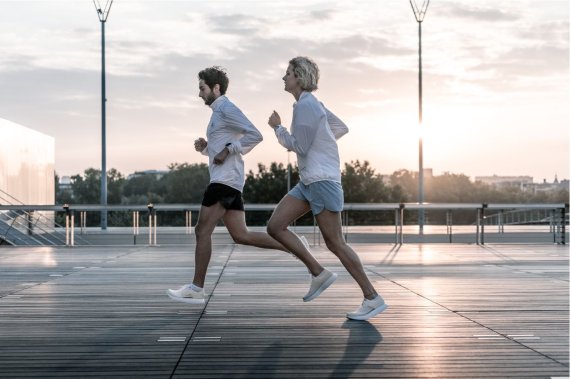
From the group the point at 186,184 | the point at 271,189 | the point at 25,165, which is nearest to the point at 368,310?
the point at 25,165

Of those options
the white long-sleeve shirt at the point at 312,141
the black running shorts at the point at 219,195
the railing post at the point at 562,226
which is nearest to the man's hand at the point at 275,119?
the white long-sleeve shirt at the point at 312,141

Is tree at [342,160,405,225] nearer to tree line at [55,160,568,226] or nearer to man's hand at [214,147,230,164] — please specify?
tree line at [55,160,568,226]

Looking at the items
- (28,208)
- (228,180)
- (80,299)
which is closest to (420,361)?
(228,180)

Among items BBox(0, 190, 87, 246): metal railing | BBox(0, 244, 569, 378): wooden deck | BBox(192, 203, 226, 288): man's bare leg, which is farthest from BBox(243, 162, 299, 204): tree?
BBox(192, 203, 226, 288): man's bare leg

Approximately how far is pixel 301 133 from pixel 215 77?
1.60m

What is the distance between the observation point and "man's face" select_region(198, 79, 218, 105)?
8.51 meters

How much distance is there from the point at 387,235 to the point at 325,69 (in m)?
8.50

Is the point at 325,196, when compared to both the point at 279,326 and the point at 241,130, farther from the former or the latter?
the point at 241,130

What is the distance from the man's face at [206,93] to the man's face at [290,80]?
1216mm

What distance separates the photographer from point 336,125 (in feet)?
24.6

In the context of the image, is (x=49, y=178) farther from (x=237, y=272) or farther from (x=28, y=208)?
(x=237, y=272)

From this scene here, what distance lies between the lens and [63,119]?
49.9 m

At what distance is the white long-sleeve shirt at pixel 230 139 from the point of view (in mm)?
8299

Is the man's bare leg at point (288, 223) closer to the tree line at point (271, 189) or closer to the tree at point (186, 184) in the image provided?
the tree line at point (271, 189)
